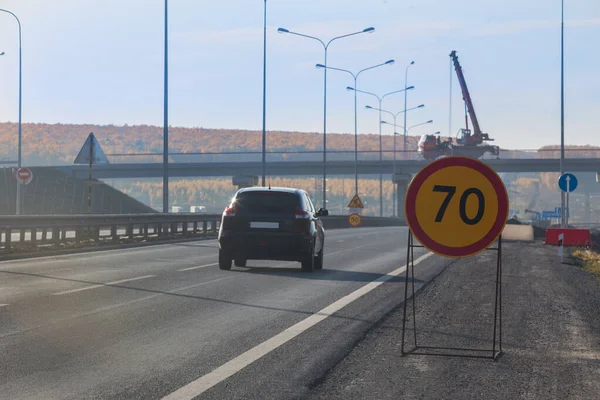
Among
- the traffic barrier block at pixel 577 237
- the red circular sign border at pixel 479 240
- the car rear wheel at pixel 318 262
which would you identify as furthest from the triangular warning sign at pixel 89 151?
the red circular sign border at pixel 479 240

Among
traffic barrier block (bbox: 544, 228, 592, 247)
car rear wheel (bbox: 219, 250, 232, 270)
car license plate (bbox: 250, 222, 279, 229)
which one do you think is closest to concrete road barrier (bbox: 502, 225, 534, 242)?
traffic barrier block (bbox: 544, 228, 592, 247)

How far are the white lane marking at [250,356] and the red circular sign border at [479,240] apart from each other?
1644 millimetres

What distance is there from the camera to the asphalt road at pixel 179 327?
7.38 meters

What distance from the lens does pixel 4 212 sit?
58688 mm

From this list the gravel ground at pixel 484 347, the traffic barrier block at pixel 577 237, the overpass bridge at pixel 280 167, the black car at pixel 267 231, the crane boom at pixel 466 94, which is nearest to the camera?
the gravel ground at pixel 484 347

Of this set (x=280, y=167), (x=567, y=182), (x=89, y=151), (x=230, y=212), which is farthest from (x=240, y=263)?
(x=280, y=167)

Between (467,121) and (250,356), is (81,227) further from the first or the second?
(467,121)

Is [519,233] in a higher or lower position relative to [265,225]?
lower

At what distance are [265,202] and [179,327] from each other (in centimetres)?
927

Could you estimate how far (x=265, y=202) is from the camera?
19.8 metres

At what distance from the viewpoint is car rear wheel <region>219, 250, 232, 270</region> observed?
19595mm

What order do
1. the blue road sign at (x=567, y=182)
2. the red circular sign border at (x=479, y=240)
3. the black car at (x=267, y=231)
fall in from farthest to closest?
the blue road sign at (x=567, y=182) → the black car at (x=267, y=231) → the red circular sign border at (x=479, y=240)

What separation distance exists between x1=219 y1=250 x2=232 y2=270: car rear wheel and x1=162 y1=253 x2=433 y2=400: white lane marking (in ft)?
19.2

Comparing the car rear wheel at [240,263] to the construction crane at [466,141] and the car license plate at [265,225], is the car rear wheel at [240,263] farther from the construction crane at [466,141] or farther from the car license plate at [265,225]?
the construction crane at [466,141]
